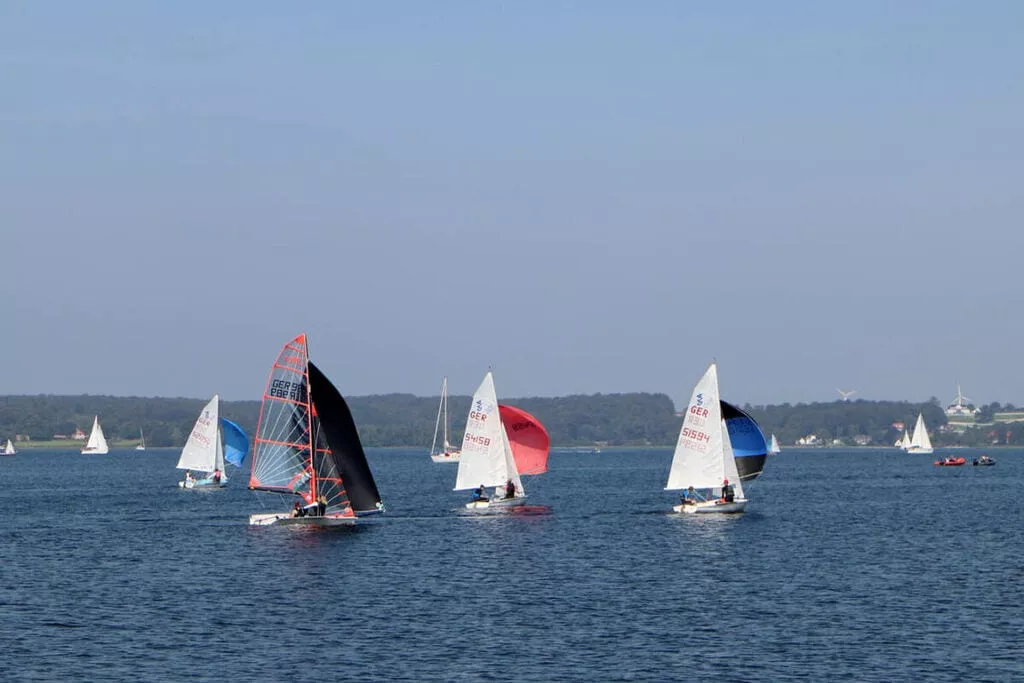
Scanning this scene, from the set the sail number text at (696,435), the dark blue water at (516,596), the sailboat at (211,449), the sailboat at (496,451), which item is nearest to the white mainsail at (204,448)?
the sailboat at (211,449)

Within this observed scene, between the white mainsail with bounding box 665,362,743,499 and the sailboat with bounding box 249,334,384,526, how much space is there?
66.3 feet

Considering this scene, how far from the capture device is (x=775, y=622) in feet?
164

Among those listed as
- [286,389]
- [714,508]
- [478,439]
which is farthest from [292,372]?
[714,508]

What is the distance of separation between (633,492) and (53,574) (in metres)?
74.4

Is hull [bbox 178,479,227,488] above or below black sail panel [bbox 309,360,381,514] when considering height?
below

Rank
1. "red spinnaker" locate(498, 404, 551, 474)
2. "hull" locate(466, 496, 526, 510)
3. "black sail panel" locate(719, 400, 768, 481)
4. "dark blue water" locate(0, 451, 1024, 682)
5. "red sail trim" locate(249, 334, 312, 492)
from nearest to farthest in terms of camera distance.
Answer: "dark blue water" locate(0, 451, 1024, 682)
"red sail trim" locate(249, 334, 312, 492)
"black sail panel" locate(719, 400, 768, 481)
"hull" locate(466, 496, 526, 510)
"red spinnaker" locate(498, 404, 551, 474)

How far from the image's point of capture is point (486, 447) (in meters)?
90.6

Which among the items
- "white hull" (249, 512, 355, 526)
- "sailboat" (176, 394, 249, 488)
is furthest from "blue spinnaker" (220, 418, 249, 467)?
"white hull" (249, 512, 355, 526)

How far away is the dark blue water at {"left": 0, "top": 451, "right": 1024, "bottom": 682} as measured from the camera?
140 ft

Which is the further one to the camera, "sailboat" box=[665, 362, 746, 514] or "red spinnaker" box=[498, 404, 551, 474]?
"red spinnaker" box=[498, 404, 551, 474]

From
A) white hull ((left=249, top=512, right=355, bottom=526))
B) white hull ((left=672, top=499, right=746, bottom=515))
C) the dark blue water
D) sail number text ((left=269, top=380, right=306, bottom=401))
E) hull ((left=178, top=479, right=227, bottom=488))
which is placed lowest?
the dark blue water

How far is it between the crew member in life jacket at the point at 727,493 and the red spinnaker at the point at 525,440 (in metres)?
13.1

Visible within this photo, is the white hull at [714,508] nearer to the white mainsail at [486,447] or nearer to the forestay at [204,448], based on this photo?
the white mainsail at [486,447]

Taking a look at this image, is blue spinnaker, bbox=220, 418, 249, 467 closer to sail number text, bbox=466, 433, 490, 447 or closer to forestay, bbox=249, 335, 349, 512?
sail number text, bbox=466, 433, 490, 447
